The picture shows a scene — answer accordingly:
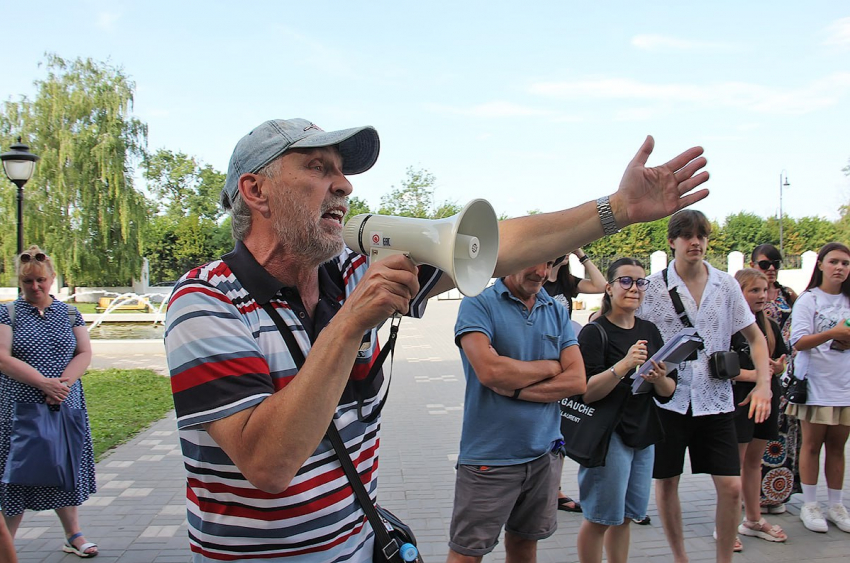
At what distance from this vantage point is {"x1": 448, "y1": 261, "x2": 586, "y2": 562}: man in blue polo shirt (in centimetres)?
333

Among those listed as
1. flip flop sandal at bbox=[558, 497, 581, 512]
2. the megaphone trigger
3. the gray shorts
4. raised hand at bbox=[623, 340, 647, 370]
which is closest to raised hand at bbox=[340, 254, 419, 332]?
the megaphone trigger

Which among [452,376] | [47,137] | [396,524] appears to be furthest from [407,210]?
[396,524]

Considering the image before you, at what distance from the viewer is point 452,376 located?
11.8 m

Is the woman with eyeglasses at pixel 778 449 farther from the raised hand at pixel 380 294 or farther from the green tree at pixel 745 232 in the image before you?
the green tree at pixel 745 232

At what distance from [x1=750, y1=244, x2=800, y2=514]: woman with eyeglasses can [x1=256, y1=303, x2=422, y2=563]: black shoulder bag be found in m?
4.19

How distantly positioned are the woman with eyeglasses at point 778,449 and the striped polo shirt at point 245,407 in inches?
174

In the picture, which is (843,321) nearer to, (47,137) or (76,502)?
(76,502)

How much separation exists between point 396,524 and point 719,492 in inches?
113

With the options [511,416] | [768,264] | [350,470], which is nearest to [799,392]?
[768,264]

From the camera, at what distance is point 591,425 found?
3.73m

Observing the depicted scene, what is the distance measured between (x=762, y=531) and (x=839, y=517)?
0.65 meters

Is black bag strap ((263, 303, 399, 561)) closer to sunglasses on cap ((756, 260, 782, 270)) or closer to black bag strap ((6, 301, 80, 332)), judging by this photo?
black bag strap ((6, 301, 80, 332))

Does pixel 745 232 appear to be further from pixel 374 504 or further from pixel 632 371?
pixel 374 504

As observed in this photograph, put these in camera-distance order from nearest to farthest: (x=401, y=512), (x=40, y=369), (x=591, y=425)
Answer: (x=591, y=425)
(x=40, y=369)
(x=401, y=512)
